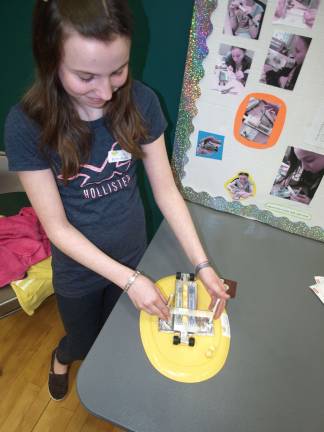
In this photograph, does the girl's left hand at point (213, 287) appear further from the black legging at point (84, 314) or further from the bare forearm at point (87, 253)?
the black legging at point (84, 314)

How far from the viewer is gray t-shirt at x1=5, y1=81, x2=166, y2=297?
63 cm

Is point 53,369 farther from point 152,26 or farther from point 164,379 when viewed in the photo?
point 152,26

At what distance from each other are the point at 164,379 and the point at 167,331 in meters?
0.11

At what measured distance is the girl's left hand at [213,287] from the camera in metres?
0.75

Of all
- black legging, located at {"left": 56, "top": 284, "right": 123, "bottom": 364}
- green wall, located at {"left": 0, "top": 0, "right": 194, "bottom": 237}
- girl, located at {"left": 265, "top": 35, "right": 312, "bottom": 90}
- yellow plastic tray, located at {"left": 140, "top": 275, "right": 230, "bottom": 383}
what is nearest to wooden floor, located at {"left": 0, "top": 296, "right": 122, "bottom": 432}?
black legging, located at {"left": 56, "top": 284, "right": 123, "bottom": 364}

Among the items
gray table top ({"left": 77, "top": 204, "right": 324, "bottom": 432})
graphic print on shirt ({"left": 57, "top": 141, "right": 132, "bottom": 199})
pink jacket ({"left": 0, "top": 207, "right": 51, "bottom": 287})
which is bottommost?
pink jacket ({"left": 0, "top": 207, "right": 51, "bottom": 287})

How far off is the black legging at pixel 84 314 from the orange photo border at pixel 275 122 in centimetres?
56

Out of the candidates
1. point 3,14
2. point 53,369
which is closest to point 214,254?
point 53,369

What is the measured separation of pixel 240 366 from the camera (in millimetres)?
686

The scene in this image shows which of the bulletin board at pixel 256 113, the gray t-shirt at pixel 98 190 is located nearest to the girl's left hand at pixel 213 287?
the gray t-shirt at pixel 98 190

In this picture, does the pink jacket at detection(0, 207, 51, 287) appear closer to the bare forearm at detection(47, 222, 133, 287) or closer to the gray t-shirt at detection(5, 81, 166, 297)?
the gray t-shirt at detection(5, 81, 166, 297)

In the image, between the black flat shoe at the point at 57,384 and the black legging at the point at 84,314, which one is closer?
the black legging at the point at 84,314

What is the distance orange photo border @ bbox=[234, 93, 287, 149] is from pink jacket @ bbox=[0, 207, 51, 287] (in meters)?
0.80

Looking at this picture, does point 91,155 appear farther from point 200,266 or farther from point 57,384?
point 57,384
